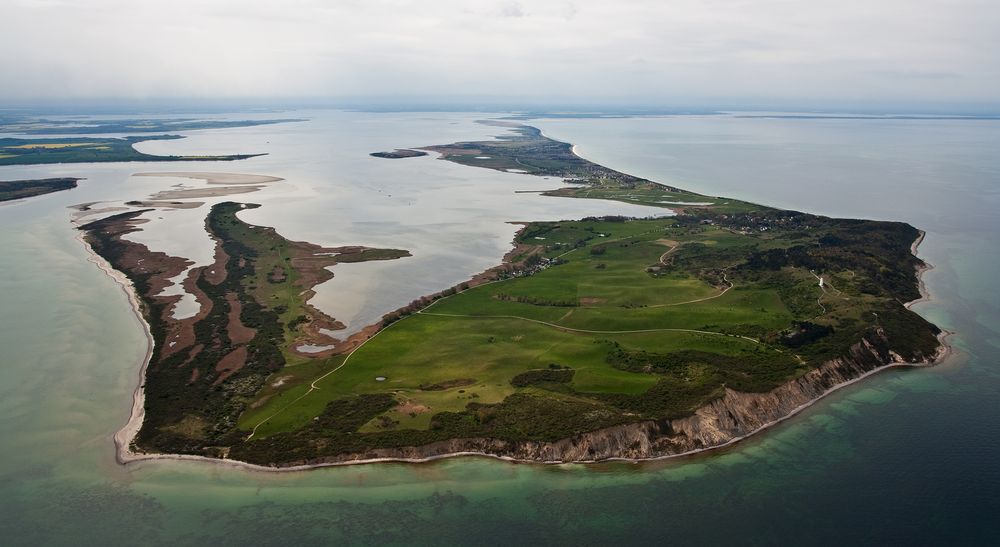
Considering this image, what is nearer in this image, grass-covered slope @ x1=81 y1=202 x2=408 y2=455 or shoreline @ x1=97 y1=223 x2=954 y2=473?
shoreline @ x1=97 y1=223 x2=954 y2=473

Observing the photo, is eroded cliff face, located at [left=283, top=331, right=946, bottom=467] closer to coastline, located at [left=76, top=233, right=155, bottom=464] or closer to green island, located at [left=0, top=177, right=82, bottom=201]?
coastline, located at [left=76, top=233, right=155, bottom=464]

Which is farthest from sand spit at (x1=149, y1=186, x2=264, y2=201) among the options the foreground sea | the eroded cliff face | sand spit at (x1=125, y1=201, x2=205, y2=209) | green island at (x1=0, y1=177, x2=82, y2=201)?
the eroded cliff face

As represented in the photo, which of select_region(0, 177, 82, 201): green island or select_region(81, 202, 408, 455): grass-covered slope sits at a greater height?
select_region(0, 177, 82, 201): green island

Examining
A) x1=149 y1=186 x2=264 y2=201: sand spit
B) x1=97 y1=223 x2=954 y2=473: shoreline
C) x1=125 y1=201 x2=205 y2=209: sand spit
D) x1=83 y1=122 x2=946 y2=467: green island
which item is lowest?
x1=97 y1=223 x2=954 y2=473: shoreline

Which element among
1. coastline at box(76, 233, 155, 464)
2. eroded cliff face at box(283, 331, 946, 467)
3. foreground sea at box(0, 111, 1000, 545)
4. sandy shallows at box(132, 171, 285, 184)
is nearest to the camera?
foreground sea at box(0, 111, 1000, 545)

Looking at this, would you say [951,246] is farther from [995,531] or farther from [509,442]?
[509,442]

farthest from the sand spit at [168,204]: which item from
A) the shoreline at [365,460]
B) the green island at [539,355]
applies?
the shoreline at [365,460]

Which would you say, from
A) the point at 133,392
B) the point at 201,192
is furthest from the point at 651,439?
the point at 201,192
